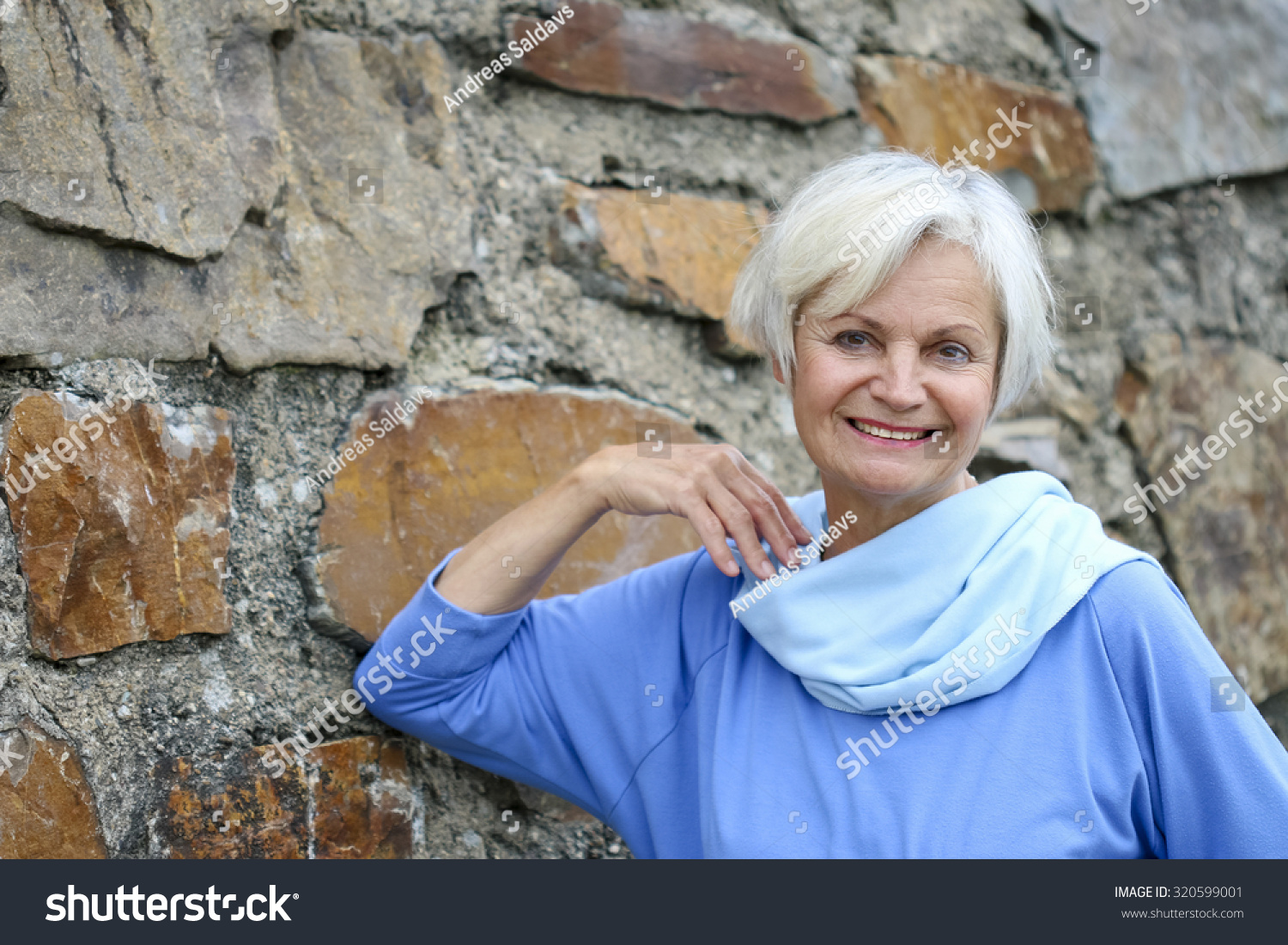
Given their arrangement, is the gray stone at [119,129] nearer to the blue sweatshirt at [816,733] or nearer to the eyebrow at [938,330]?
the blue sweatshirt at [816,733]

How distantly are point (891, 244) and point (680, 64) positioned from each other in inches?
20.7

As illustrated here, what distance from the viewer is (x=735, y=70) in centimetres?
148

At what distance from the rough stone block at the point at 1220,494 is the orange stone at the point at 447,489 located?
34.4 inches

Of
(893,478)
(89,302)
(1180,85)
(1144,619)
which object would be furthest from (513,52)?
(1180,85)

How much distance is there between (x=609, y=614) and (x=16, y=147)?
75cm

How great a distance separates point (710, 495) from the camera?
115cm

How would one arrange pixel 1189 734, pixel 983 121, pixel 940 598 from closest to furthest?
1. pixel 1189 734
2. pixel 940 598
3. pixel 983 121

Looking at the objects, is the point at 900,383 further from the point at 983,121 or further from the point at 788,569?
the point at 983,121

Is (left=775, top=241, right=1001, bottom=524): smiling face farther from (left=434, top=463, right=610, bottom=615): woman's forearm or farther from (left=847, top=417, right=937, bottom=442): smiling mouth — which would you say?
(left=434, top=463, right=610, bottom=615): woman's forearm

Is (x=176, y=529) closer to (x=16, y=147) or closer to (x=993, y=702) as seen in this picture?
(x=16, y=147)

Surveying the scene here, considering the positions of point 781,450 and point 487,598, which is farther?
point 781,450

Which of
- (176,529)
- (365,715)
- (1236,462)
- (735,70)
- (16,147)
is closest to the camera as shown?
(16,147)

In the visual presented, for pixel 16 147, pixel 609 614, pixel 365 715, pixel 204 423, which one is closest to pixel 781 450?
pixel 609 614
